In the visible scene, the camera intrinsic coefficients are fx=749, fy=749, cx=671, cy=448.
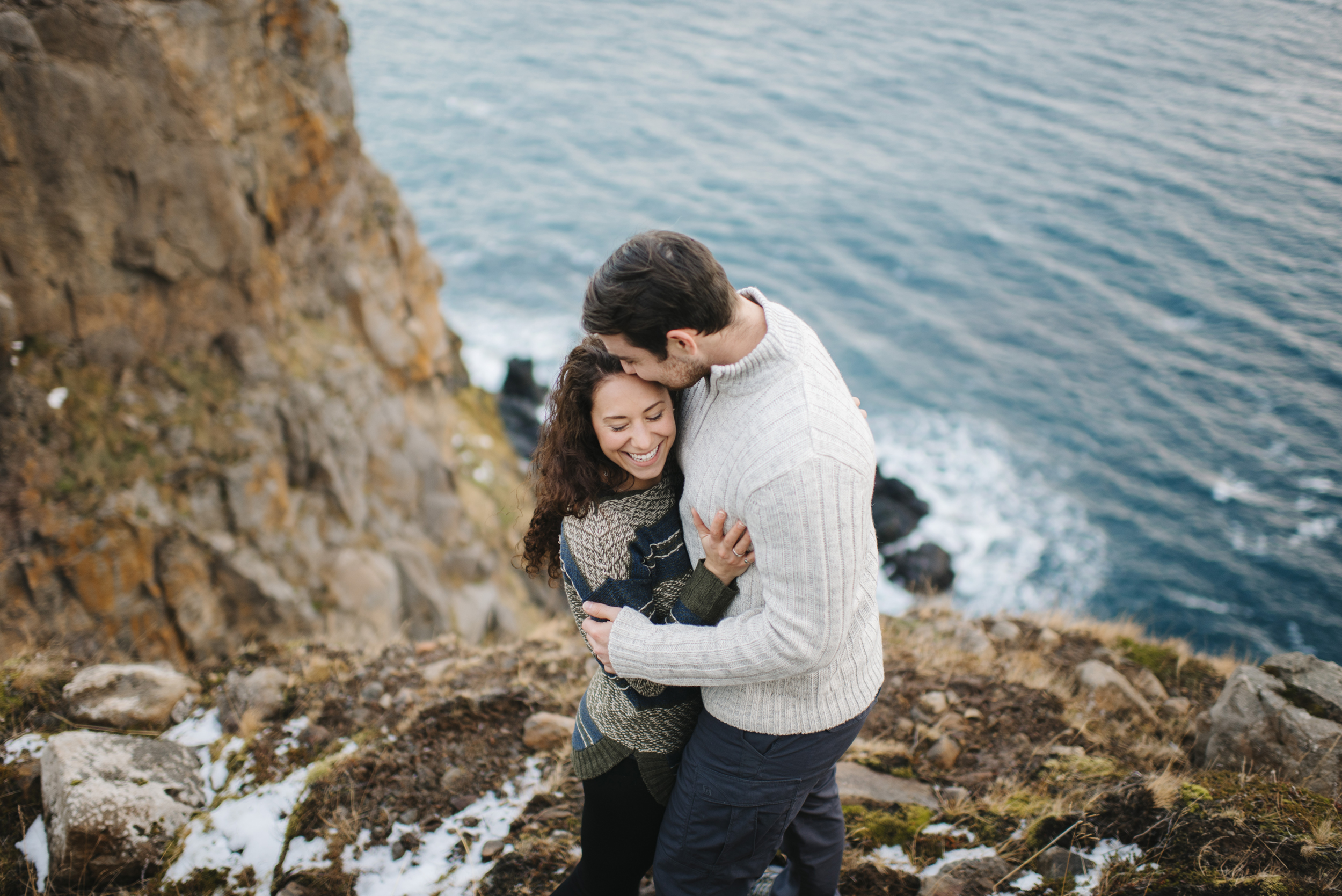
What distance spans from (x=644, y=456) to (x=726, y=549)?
524 mm

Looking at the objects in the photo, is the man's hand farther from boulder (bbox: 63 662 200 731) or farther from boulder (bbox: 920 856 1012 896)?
boulder (bbox: 63 662 200 731)

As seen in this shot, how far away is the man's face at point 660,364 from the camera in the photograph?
8.98ft

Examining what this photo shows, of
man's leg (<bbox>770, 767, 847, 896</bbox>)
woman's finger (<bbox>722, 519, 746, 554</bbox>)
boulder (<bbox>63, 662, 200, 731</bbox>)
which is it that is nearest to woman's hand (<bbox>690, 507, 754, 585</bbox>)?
woman's finger (<bbox>722, 519, 746, 554</bbox>)

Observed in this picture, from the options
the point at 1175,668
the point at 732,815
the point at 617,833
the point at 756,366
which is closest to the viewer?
the point at 756,366

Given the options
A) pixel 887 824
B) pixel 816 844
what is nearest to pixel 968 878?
pixel 887 824

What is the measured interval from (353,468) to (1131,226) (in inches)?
1380

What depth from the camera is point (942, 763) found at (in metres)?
5.25

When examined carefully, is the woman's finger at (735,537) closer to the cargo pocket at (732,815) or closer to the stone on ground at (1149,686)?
the cargo pocket at (732,815)

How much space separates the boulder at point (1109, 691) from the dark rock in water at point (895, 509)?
1497 cm

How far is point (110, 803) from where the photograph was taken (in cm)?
417

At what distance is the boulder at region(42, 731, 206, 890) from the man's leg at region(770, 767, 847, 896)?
3.55 m

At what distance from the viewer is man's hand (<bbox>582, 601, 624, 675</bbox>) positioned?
2.88 m

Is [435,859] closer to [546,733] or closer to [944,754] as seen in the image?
[546,733]

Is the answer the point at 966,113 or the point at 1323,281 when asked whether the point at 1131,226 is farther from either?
the point at 966,113
